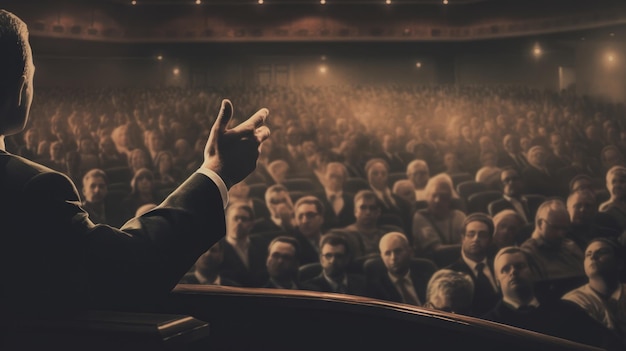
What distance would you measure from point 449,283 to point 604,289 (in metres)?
1.49

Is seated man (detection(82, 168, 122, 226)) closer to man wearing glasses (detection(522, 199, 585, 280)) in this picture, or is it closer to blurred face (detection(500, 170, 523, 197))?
blurred face (detection(500, 170, 523, 197))

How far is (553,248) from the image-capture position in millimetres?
6199

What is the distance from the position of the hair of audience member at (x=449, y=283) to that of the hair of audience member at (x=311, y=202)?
1281 mm

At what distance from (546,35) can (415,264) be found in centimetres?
275

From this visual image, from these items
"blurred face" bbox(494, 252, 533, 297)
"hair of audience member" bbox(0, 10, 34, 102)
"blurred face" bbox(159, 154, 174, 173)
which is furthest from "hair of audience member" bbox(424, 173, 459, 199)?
"hair of audience member" bbox(0, 10, 34, 102)

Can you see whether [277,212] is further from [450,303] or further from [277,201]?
[450,303]

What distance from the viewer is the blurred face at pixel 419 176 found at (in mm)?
6406

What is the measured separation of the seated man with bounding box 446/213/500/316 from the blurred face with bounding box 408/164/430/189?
0.57 metres

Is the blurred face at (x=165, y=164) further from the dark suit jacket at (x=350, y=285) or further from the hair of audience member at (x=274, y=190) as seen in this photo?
the dark suit jacket at (x=350, y=285)

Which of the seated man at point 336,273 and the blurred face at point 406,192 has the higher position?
the blurred face at point 406,192

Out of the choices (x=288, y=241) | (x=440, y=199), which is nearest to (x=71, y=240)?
(x=288, y=241)

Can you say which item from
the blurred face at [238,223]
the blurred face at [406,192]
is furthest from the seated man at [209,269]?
the blurred face at [406,192]

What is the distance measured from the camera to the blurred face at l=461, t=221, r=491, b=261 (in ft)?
20.3

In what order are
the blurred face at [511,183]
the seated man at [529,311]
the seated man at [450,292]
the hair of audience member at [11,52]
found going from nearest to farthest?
the hair of audience member at [11,52] → the seated man at [529,311] → the seated man at [450,292] → the blurred face at [511,183]
